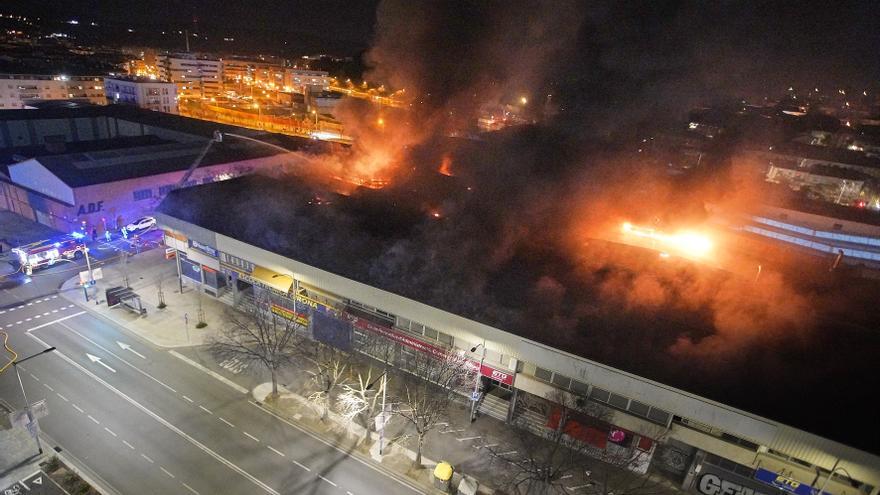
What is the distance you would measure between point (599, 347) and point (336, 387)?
429 inches

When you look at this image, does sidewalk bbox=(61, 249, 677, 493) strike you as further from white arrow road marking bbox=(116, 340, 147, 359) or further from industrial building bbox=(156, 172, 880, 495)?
industrial building bbox=(156, 172, 880, 495)

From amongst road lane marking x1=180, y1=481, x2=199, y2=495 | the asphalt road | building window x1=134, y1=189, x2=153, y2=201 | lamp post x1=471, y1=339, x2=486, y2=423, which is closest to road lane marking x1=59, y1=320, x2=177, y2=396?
the asphalt road

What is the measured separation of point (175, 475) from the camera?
14.6m

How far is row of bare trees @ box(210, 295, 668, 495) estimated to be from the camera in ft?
49.9

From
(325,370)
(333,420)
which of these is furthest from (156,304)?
(333,420)

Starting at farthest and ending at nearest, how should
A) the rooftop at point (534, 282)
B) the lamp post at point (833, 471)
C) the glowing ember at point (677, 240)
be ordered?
the glowing ember at point (677, 240) < the rooftop at point (534, 282) < the lamp post at point (833, 471)

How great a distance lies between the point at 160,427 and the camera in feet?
53.7

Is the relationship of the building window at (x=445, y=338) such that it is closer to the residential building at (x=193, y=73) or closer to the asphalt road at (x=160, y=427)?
the asphalt road at (x=160, y=427)

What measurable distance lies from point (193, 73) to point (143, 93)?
36.5 meters

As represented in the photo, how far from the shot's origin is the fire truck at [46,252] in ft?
84.4

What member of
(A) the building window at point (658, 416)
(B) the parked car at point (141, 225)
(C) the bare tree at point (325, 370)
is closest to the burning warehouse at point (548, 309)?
(A) the building window at point (658, 416)

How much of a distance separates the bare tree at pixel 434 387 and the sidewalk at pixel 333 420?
550mm

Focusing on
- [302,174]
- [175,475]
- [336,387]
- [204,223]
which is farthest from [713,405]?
[302,174]

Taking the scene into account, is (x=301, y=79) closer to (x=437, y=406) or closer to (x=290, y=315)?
(x=290, y=315)
